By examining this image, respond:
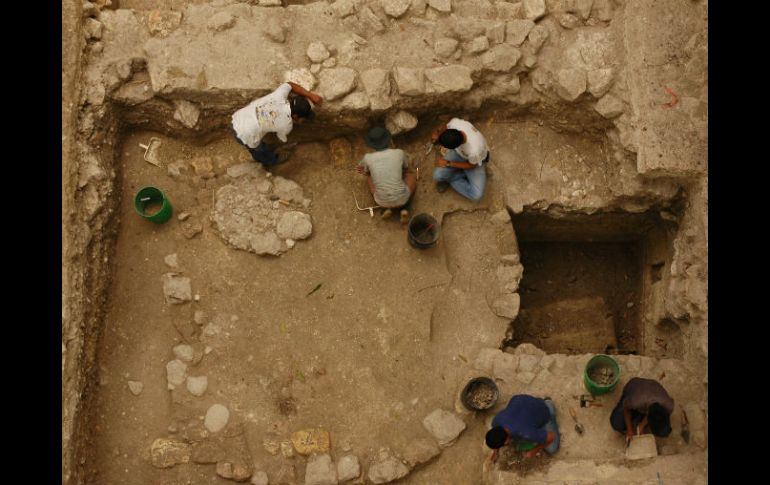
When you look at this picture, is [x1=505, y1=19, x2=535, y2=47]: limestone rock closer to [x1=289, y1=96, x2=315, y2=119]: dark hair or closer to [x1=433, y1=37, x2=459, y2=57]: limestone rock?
[x1=433, y1=37, x2=459, y2=57]: limestone rock

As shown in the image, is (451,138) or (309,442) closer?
(451,138)

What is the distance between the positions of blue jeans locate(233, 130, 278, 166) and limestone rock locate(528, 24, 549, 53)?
2280 mm

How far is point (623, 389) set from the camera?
5.06 meters

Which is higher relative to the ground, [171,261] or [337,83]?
[337,83]

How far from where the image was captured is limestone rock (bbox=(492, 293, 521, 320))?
5.45 metres

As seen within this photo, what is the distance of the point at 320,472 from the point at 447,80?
3.23 meters

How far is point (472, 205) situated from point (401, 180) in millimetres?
708

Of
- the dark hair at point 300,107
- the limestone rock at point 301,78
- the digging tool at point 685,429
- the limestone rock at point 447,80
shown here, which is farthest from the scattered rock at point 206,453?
the digging tool at point 685,429

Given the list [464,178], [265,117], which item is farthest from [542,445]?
[265,117]

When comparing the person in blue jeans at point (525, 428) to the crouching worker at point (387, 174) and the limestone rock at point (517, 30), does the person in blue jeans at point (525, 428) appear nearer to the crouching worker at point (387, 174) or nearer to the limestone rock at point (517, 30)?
the crouching worker at point (387, 174)

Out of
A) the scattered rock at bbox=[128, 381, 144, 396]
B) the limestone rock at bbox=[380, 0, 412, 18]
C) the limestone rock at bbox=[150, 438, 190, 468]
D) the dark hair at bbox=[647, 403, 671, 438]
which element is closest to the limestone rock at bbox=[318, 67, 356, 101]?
the limestone rock at bbox=[380, 0, 412, 18]

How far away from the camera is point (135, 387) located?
5.29 metres

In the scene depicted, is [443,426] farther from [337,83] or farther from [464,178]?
[337,83]

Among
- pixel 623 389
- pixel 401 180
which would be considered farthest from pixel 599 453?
pixel 401 180
